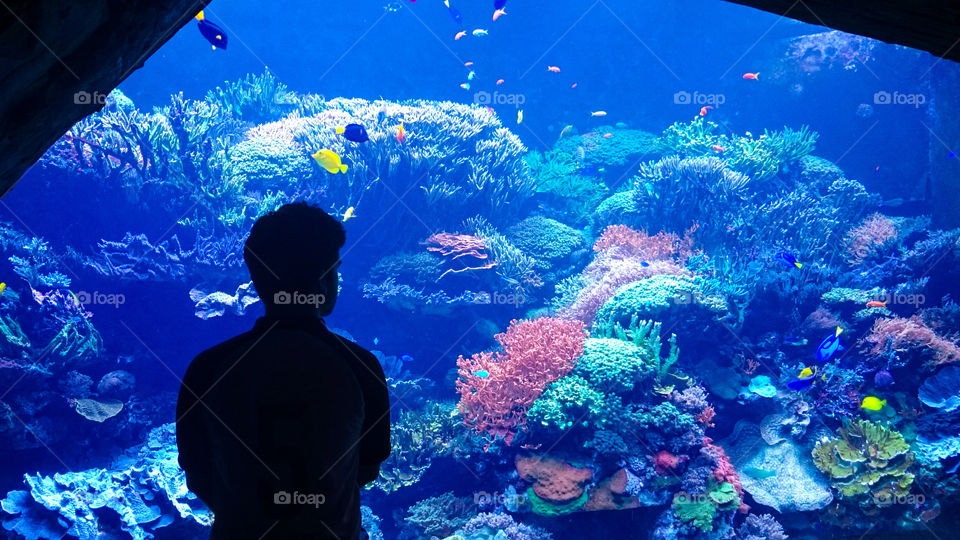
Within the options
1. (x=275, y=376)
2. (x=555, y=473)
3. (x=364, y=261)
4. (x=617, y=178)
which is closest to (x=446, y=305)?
(x=364, y=261)

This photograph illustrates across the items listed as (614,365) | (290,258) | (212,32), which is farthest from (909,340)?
(212,32)

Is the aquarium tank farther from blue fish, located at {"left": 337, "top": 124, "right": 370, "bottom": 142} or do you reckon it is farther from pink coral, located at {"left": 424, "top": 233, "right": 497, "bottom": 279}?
blue fish, located at {"left": 337, "top": 124, "right": 370, "bottom": 142}

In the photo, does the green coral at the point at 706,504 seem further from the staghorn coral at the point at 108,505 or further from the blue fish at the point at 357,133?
the blue fish at the point at 357,133

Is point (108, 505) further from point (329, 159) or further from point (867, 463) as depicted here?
point (867, 463)

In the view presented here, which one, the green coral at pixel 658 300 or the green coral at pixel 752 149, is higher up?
the green coral at pixel 752 149

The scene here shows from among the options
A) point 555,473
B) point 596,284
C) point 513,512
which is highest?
point 596,284

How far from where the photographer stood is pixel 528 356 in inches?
242

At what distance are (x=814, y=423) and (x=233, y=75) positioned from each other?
24.8 meters

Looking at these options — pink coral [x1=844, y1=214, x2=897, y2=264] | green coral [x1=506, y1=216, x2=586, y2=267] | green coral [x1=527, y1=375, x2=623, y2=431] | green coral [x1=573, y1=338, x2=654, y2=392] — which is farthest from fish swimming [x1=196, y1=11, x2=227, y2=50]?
pink coral [x1=844, y1=214, x2=897, y2=264]

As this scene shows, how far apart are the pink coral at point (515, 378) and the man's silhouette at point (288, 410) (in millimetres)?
4277

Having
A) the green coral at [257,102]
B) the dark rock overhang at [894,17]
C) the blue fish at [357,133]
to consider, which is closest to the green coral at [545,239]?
the blue fish at [357,133]

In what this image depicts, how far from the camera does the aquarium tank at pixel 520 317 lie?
5.35 meters

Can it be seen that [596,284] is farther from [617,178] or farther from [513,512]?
[617,178]

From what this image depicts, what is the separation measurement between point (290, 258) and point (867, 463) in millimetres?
7073
